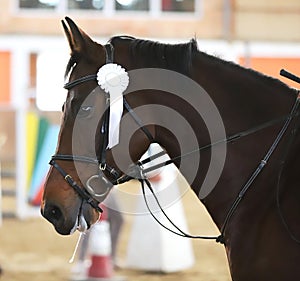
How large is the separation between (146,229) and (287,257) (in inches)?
185

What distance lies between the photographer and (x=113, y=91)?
296 centimetres

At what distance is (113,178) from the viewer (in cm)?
300

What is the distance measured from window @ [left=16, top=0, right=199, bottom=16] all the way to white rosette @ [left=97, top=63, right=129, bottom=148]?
55.8 ft

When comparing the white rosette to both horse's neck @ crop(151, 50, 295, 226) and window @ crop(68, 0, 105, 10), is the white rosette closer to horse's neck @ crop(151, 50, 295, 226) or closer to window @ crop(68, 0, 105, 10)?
horse's neck @ crop(151, 50, 295, 226)

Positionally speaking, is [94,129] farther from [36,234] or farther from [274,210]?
[36,234]

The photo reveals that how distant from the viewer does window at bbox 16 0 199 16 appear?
19.7m

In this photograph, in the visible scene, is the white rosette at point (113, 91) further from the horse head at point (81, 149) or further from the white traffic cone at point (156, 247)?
the white traffic cone at point (156, 247)

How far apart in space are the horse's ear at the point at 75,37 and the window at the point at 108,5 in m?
16.9

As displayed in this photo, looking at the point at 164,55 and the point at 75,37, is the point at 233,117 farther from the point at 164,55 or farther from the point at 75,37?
the point at 75,37

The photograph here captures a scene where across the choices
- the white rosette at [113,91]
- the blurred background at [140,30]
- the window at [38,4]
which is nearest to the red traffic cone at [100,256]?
the white rosette at [113,91]

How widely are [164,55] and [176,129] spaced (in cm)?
31

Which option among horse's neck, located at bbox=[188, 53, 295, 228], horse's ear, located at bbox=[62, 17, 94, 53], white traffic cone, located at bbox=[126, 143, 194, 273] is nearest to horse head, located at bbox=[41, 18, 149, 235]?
horse's ear, located at bbox=[62, 17, 94, 53]

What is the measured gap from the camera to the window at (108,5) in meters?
19.7

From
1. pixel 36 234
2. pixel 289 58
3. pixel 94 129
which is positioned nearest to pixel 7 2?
pixel 289 58
